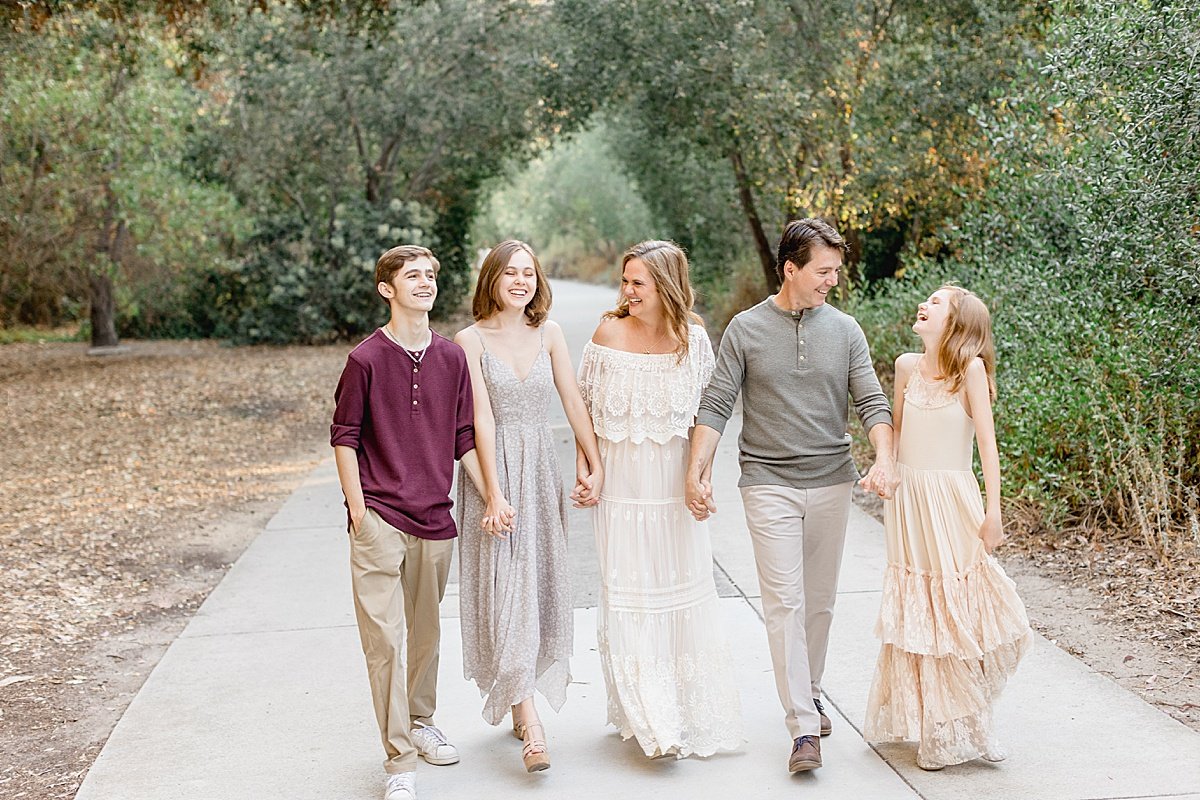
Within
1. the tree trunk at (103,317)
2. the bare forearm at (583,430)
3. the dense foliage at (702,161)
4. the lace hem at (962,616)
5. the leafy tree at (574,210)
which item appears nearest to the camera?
the lace hem at (962,616)

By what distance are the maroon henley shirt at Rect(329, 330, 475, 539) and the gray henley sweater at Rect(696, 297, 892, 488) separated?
2.94 ft

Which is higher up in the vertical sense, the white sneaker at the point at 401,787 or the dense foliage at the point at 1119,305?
the dense foliage at the point at 1119,305

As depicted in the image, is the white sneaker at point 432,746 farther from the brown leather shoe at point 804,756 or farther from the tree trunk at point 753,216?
the tree trunk at point 753,216

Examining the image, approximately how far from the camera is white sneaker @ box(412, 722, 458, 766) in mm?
4496

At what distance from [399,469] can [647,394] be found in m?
0.89

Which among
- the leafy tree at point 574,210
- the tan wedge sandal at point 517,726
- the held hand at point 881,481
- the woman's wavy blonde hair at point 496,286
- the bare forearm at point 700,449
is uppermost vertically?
the leafy tree at point 574,210

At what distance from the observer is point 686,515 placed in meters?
4.49

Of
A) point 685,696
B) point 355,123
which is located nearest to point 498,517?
point 685,696

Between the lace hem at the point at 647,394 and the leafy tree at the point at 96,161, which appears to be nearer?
the lace hem at the point at 647,394

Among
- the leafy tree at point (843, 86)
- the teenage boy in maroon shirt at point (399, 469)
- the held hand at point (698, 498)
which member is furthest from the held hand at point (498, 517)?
the leafy tree at point (843, 86)

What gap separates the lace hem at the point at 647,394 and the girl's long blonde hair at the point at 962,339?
32.5 inches

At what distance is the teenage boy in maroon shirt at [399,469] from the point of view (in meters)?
4.19

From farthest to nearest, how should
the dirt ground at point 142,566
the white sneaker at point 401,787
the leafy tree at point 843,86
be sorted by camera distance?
the leafy tree at point 843,86, the dirt ground at point 142,566, the white sneaker at point 401,787

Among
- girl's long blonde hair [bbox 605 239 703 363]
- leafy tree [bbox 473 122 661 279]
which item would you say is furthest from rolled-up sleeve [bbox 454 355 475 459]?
leafy tree [bbox 473 122 661 279]
